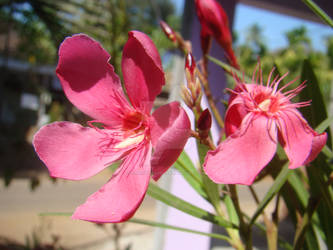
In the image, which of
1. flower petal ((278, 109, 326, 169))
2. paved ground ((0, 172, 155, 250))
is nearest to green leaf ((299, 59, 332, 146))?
flower petal ((278, 109, 326, 169))

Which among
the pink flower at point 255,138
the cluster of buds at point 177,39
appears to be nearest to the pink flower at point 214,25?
the cluster of buds at point 177,39

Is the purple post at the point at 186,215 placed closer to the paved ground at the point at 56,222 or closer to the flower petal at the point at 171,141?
the flower petal at the point at 171,141

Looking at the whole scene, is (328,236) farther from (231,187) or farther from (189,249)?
(189,249)

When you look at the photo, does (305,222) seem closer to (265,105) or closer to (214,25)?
(265,105)

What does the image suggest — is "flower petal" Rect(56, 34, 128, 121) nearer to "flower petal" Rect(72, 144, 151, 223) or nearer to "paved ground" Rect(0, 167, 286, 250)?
"flower petal" Rect(72, 144, 151, 223)

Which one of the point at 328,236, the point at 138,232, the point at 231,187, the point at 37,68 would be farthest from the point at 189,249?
the point at 37,68
